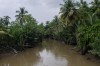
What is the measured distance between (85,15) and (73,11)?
220 centimetres

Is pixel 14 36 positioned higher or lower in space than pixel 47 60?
higher

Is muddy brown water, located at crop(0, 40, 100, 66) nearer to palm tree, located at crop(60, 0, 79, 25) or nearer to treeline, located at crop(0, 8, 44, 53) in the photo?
treeline, located at crop(0, 8, 44, 53)

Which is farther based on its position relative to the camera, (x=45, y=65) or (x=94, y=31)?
(x=94, y=31)

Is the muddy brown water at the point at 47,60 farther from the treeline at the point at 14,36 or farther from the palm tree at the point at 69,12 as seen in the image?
the palm tree at the point at 69,12

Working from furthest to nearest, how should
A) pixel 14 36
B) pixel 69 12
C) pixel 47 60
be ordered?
pixel 69 12 → pixel 14 36 → pixel 47 60

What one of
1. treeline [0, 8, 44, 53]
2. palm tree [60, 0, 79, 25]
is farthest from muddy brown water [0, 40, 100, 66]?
palm tree [60, 0, 79, 25]

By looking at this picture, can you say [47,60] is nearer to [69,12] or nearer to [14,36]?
[14,36]

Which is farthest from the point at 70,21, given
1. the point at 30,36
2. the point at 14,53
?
the point at 14,53

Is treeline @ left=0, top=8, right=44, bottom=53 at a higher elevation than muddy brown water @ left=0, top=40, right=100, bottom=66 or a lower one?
higher

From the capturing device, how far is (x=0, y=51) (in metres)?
24.9

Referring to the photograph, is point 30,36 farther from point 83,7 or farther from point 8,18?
point 8,18

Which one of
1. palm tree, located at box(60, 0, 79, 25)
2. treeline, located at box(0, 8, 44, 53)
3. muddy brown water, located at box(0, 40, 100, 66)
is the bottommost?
muddy brown water, located at box(0, 40, 100, 66)

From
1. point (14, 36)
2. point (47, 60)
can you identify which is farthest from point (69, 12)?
point (47, 60)

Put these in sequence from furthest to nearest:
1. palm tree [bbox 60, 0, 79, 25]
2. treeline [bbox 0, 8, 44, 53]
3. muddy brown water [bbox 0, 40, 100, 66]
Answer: palm tree [bbox 60, 0, 79, 25]
treeline [bbox 0, 8, 44, 53]
muddy brown water [bbox 0, 40, 100, 66]
